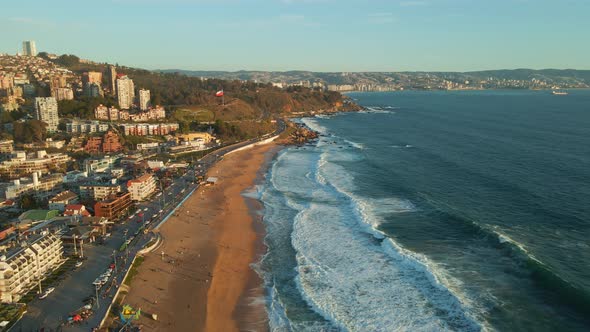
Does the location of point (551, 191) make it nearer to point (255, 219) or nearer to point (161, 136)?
point (255, 219)

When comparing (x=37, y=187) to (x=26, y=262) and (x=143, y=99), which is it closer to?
(x=26, y=262)

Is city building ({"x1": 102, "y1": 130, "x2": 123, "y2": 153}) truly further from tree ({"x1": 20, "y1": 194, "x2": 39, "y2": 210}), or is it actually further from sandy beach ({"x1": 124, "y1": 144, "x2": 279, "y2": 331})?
tree ({"x1": 20, "y1": 194, "x2": 39, "y2": 210})

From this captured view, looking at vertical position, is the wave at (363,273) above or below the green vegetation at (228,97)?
below

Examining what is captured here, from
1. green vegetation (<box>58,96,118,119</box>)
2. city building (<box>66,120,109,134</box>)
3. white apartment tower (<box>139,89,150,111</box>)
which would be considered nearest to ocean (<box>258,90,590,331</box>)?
city building (<box>66,120,109,134</box>)

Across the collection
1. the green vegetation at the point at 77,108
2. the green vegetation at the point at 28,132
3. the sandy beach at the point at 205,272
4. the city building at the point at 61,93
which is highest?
the city building at the point at 61,93

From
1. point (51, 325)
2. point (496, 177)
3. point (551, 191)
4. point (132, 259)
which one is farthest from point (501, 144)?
point (51, 325)

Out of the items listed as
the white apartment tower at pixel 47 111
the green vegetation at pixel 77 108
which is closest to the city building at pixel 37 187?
the white apartment tower at pixel 47 111

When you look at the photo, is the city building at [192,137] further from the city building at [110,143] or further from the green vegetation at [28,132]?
the green vegetation at [28,132]

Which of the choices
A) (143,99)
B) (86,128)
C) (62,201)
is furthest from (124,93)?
(62,201)
